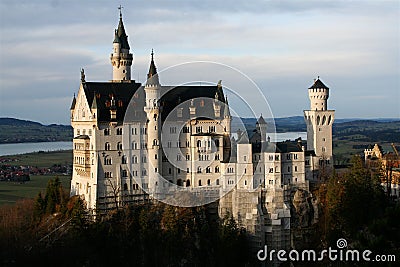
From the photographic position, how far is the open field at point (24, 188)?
285ft

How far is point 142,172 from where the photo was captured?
217 feet

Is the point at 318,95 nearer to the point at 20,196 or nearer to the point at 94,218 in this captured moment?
the point at 94,218

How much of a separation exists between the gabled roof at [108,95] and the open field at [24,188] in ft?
60.9

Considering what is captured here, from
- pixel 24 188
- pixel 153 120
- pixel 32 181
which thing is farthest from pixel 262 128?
pixel 32 181

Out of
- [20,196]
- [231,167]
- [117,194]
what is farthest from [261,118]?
[20,196]

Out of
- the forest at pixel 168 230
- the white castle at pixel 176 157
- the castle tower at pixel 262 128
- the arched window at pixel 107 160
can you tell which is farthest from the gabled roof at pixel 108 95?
the castle tower at pixel 262 128

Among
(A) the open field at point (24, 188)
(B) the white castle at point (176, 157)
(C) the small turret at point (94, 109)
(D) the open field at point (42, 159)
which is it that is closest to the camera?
(C) the small turret at point (94, 109)

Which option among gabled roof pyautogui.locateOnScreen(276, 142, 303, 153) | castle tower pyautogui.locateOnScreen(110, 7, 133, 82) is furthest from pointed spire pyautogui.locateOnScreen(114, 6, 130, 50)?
gabled roof pyautogui.locateOnScreen(276, 142, 303, 153)

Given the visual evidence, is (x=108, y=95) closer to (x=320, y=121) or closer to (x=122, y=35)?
(x=122, y=35)

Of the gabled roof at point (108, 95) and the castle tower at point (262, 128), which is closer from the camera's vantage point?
the gabled roof at point (108, 95)

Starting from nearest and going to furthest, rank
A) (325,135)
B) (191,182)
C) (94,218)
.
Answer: (94,218), (191,182), (325,135)

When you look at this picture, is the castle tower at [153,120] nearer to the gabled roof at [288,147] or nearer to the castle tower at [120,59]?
the castle tower at [120,59]

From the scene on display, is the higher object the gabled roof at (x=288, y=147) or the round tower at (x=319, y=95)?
the round tower at (x=319, y=95)

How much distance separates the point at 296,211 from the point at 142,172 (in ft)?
53.5
